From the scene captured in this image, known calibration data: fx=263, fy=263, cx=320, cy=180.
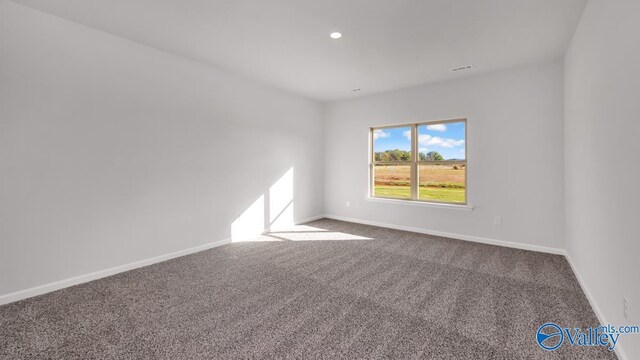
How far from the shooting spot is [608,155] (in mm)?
1840

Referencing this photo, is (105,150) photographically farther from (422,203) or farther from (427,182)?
(427,182)

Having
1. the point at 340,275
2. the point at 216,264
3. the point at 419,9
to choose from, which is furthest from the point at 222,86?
the point at 340,275

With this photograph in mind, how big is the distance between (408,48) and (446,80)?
157 cm

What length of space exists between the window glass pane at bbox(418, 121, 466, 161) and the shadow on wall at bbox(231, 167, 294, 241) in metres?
2.60

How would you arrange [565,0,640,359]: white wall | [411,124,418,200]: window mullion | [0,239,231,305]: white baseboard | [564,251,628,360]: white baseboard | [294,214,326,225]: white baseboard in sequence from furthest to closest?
[294,214,326,225]: white baseboard
[411,124,418,200]: window mullion
[0,239,231,305]: white baseboard
[564,251,628,360]: white baseboard
[565,0,640,359]: white wall

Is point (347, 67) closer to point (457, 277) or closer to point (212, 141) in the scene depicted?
point (212, 141)

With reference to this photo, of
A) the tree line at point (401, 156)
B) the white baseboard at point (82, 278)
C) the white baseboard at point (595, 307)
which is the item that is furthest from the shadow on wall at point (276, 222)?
the white baseboard at point (595, 307)

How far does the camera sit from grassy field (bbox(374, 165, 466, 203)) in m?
4.55

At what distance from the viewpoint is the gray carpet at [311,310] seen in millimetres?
1758

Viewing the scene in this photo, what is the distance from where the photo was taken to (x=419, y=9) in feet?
8.09

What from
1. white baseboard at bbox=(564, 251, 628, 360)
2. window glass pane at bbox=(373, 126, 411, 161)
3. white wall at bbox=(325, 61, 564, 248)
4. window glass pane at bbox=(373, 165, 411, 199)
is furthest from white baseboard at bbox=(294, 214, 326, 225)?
white baseboard at bbox=(564, 251, 628, 360)

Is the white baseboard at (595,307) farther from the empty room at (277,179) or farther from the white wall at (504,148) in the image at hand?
the white wall at (504,148)

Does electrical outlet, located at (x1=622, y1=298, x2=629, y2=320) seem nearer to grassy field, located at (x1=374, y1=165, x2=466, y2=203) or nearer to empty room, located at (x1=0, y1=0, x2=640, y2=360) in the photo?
empty room, located at (x1=0, y1=0, x2=640, y2=360)

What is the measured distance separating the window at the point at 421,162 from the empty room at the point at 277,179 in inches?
1.8
